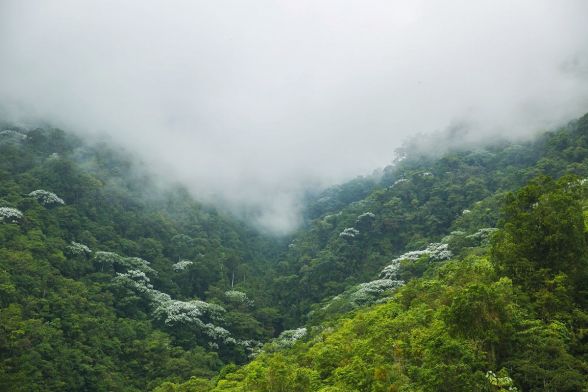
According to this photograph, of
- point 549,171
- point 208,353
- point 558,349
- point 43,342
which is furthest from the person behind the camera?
point 549,171

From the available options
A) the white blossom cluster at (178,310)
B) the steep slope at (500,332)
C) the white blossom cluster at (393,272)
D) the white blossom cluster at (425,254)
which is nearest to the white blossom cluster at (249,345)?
the white blossom cluster at (178,310)

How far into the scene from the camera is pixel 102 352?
154 ft

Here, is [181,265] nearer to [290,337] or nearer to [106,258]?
[106,258]

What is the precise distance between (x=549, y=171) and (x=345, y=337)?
145 ft

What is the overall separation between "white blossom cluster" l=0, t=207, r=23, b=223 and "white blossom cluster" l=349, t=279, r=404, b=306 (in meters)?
37.1

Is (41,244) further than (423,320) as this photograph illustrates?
Yes

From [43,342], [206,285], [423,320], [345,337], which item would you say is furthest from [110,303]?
[423,320]

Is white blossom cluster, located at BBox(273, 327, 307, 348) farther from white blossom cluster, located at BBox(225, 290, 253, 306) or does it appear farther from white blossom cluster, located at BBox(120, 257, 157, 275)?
white blossom cluster, located at BBox(120, 257, 157, 275)

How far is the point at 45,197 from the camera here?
Result: 213 ft

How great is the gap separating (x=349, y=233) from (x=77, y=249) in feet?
118

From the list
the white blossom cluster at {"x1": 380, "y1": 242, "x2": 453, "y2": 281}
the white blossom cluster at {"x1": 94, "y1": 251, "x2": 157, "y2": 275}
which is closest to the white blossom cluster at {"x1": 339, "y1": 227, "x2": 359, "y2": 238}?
the white blossom cluster at {"x1": 380, "y1": 242, "x2": 453, "y2": 281}

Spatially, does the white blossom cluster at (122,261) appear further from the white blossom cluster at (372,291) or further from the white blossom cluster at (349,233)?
the white blossom cluster at (349,233)

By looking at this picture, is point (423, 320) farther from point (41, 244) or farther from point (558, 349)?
point (41, 244)

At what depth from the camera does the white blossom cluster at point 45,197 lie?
64562 millimetres
